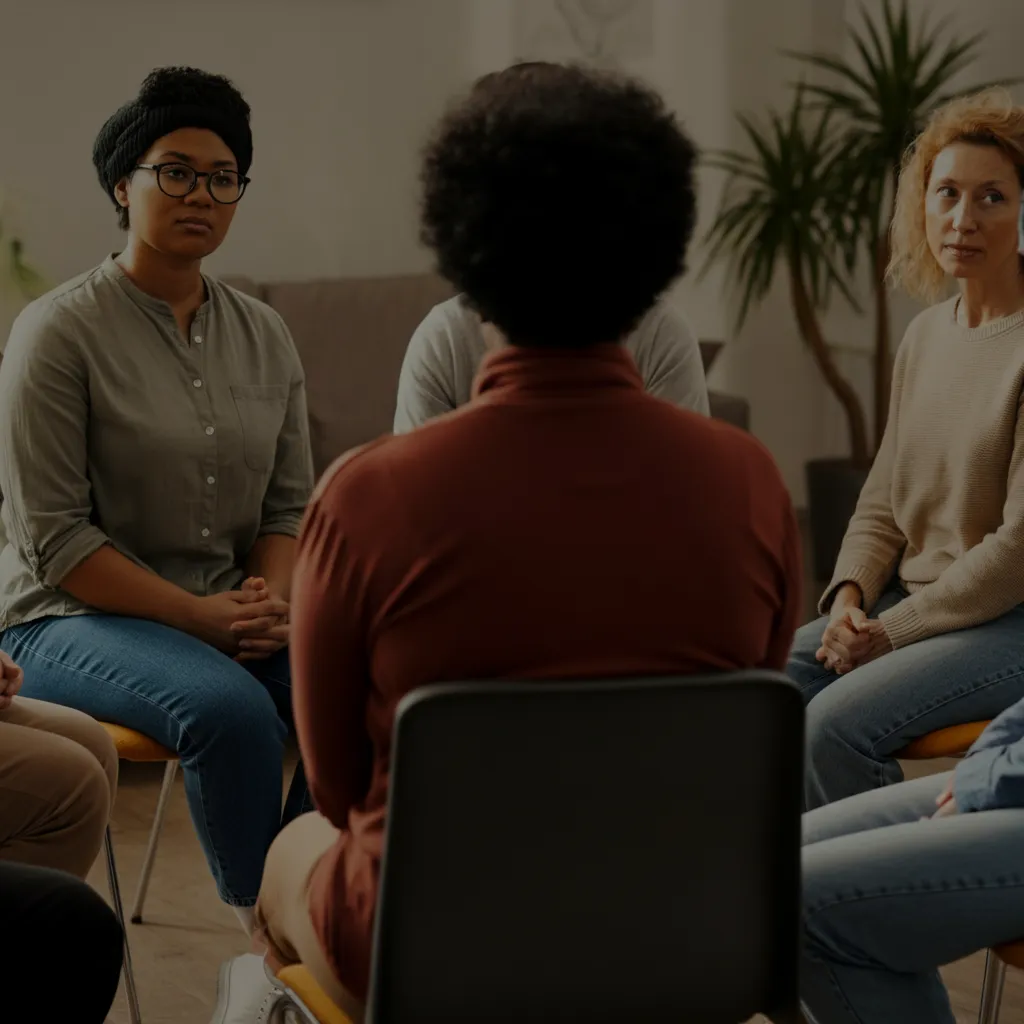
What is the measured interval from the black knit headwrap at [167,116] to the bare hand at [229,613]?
66 centimetres

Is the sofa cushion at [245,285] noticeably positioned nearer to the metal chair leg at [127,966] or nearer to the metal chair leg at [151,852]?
the metal chair leg at [151,852]

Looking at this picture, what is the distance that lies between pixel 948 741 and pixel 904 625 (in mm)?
223

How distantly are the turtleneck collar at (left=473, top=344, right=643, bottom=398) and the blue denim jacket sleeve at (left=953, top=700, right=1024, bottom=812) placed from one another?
664 millimetres

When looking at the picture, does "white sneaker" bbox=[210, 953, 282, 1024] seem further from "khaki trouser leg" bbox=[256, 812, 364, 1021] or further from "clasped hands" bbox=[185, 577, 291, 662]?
"clasped hands" bbox=[185, 577, 291, 662]

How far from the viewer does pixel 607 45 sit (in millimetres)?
4996

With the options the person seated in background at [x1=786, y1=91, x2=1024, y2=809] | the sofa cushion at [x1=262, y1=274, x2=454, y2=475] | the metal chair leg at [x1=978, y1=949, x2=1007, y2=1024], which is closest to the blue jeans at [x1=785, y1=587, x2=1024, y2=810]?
the person seated in background at [x1=786, y1=91, x2=1024, y2=809]

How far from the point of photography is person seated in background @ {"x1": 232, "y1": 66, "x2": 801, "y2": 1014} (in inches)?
51.4

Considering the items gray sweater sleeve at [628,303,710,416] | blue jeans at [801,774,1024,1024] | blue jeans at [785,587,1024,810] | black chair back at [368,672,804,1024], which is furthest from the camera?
gray sweater sleeve at [628,303,710,416]

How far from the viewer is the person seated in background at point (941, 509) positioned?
7.57 ft

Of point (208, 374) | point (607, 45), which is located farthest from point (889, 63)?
point (208, 374)

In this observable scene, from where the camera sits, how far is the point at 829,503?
16.2ft

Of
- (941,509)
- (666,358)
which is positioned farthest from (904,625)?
(666,358)

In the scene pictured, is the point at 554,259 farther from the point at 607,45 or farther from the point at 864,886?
the point at 607,45

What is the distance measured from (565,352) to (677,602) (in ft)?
0.75
